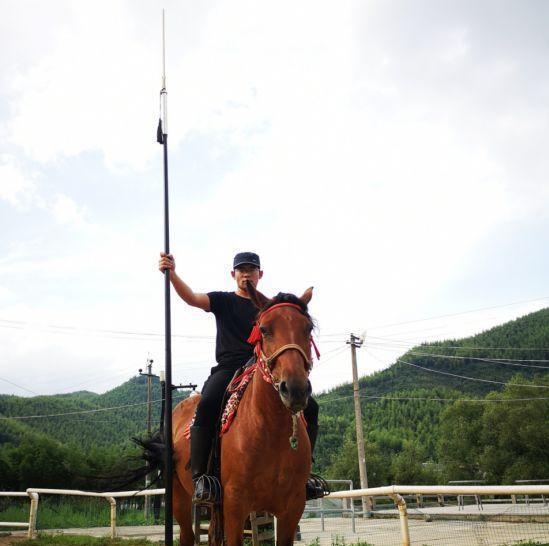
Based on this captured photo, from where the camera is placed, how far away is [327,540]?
1033 centimetres

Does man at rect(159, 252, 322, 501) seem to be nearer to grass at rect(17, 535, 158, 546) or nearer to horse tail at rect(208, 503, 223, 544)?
horse tail at rect(208, 503, 223, 544)

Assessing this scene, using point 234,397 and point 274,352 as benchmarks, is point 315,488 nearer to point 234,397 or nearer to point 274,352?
point 234,397

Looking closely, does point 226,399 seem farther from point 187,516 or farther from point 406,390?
point 406,390

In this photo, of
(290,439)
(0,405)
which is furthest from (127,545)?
(0,405)

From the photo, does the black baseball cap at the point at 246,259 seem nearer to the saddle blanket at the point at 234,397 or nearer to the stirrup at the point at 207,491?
the saddle blanket at the point at 234,397

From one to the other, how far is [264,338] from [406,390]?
466 ft

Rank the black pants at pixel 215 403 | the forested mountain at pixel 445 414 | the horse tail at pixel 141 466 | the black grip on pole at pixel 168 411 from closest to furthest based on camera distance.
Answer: the black pants at pixel 215 403 < the black grip on pole at pixel 168 411 < the horse tail at pixel 141 466 < the forested mountain at pixel 445 414

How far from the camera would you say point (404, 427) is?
118812mm

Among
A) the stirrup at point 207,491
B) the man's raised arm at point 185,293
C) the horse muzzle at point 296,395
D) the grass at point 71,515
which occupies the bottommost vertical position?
the grass at point 71,515

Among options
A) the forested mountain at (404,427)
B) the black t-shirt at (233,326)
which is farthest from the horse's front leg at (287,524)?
the forested mountain at (404,427)

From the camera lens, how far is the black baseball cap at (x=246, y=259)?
4.79 meters

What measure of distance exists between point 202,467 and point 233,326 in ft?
4.06

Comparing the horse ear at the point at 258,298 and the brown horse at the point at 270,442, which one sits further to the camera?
the horse ear at the point at 258,298

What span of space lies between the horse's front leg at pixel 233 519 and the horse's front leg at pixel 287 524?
1.00 ft
